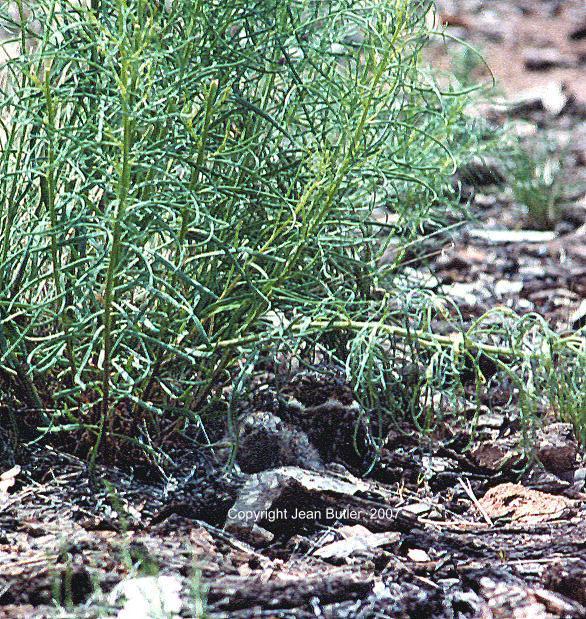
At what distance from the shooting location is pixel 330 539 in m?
1.60

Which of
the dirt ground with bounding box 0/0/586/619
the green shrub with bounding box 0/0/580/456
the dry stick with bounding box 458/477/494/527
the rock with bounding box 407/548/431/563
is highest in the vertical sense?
the green shrub with bounding box 0/0/580/456

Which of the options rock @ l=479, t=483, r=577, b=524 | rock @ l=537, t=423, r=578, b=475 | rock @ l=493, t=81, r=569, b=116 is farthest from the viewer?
rock @ l=493, t=81, r=569, b=116

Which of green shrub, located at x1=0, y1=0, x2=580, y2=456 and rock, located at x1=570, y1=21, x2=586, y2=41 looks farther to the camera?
rock, located at x1=570, y1=21, x2=586, y2=41

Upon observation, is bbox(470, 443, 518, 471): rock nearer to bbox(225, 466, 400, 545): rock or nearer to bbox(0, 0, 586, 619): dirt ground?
bbox(0, 0, 586, 619): dirt ground

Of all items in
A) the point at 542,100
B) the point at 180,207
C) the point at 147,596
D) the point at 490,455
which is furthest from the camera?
the point at 542,100

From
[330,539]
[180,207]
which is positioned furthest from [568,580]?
[180,207]

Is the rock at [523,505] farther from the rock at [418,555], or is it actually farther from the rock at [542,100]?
the rock at [542,100]

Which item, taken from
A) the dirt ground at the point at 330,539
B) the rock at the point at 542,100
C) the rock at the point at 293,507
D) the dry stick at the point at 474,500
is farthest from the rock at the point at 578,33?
the rock at the point at 293,507

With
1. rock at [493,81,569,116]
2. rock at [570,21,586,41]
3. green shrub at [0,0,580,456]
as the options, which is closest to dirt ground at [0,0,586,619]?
green shrub at [0,0,580,456]

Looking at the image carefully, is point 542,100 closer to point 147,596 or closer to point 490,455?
point 490,455

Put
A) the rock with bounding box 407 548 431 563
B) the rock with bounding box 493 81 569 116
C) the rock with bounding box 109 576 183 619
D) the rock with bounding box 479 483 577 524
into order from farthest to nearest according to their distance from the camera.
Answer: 1. the rock with bounding box 493 81 569 116
2. the rock with bounding box 479 483 577 524
3. the rock with bounding box 407 548 431 563
4. the rock with bounding box 109 576 183 619

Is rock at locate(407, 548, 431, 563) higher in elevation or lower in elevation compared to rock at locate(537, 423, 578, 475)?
lower

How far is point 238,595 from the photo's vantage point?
1349 mm

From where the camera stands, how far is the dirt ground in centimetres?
135
